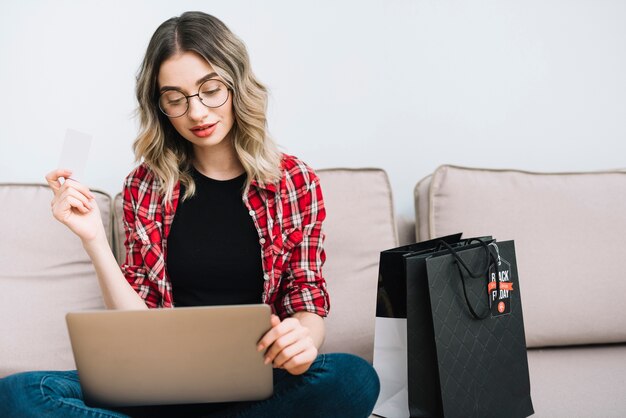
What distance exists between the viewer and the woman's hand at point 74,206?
1187 millimetres

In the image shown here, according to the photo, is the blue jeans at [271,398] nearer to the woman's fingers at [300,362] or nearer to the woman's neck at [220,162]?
the woman's fingers at [300,362]

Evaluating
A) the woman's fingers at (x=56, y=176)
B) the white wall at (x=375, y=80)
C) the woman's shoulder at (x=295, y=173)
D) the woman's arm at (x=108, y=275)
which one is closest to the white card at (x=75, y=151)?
the woman's fingers at (x=56, y=176)

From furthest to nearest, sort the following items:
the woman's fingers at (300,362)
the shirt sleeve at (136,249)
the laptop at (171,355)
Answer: the shirt sleeve at (136,249) → the woman's fingers at (300,362) → the laptop at (171,355)

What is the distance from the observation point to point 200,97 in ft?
4.21

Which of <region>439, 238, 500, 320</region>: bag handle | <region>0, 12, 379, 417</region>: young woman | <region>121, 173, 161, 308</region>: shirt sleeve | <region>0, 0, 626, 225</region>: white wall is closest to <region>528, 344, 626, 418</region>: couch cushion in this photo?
<region>439, 238, 500, 320</region>: bag handle

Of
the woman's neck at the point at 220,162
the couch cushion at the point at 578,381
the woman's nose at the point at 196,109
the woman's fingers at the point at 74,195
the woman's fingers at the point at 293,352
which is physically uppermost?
the woman's nose at the point at 196,109

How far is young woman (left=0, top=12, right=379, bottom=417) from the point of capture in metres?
1.28

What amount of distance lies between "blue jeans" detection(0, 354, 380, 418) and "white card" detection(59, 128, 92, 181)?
0.36 m

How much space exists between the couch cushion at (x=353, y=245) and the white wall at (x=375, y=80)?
0.22m

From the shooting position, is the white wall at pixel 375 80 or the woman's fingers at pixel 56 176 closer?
the woman's fingers at pixel 56 176

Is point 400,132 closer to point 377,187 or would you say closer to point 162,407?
point 377,187

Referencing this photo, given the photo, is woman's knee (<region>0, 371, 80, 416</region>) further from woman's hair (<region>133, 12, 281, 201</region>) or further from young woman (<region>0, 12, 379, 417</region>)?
woman's hair (<region>133, 12, 281, 201</region>)

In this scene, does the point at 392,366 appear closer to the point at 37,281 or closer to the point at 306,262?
the point at 306,262

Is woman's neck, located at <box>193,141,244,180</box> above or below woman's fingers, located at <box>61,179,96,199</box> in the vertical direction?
above
